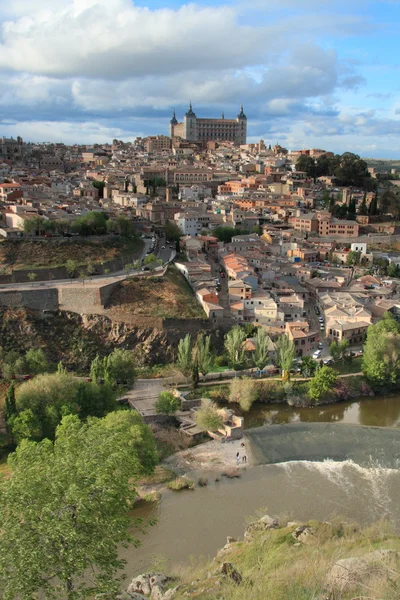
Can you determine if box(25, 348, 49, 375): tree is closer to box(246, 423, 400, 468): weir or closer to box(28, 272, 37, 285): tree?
box(28, 272, 37, 285): tree

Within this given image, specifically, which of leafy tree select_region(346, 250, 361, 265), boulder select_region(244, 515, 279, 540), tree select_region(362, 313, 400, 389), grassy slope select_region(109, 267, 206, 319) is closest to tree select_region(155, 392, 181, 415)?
grassy slope select_region(109, 267, 206, 319)

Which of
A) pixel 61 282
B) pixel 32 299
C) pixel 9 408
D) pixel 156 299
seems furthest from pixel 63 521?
pixel 61 282

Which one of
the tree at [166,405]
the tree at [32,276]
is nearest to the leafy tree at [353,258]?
the tree at [32,276]

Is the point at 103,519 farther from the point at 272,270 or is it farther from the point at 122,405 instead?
the point at 272,270

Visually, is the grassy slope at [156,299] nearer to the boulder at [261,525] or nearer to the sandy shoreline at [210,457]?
the sandy shoreline at [210,457]

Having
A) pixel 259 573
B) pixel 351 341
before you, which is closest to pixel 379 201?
pixel 351 341
